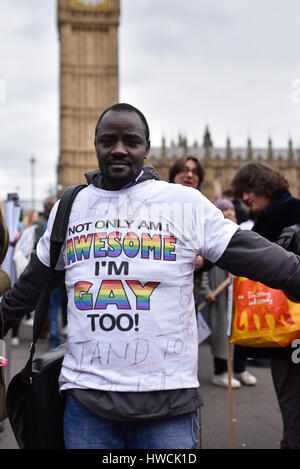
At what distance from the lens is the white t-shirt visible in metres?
1.53

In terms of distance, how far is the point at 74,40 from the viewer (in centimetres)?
5931

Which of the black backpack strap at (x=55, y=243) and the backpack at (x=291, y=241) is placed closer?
the black backpack strap at (x=55, y=243)

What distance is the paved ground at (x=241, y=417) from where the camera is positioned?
140 inches

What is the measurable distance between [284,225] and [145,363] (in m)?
1.35

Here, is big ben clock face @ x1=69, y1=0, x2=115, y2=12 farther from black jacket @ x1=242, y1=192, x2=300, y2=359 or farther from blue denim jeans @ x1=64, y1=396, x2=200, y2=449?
blue denim jeans @ x1=64, y1=396, x2=200, y2=449

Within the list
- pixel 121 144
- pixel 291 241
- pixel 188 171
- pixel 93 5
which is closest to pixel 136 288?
pixel 121 144

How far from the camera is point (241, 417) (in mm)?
4109

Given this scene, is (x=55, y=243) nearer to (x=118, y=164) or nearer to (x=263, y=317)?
(x=118, y=164)

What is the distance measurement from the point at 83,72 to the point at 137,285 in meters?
61.0

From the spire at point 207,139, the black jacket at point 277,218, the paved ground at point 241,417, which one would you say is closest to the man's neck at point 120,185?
the black jacket at point 277,218

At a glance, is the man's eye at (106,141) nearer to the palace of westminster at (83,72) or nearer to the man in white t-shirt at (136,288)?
the man in white t-shirt at (136,288)

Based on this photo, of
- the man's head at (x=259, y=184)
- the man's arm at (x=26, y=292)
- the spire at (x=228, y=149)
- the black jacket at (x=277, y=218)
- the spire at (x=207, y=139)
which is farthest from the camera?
the spire at (x=207, y=139)

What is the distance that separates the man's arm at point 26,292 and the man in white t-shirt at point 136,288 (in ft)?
0.55

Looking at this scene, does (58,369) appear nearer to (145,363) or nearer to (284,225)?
(145,363)
